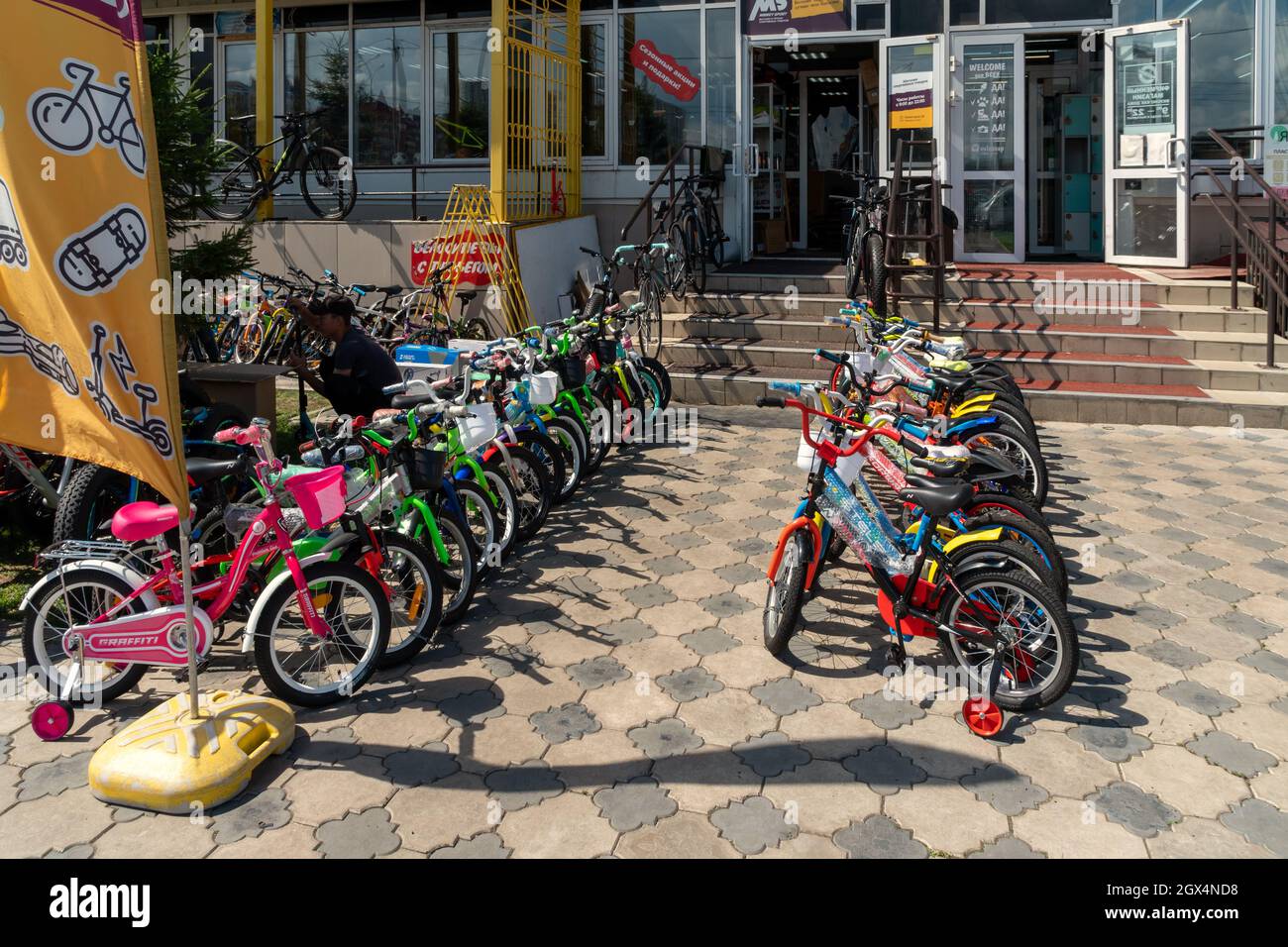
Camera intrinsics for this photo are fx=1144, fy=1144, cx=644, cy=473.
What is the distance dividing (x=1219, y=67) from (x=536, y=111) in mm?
7120

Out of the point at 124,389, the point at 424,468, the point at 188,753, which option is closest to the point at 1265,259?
the point at 424,468

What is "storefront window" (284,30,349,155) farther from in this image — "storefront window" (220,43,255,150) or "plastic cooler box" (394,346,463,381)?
"plastic cooler box" (394,346,463,381)

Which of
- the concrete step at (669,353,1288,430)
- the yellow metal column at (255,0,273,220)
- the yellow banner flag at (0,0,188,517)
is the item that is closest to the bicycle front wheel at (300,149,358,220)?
the yellow metal column at (255,0,273,220)

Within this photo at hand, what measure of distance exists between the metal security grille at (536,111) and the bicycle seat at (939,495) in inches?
295

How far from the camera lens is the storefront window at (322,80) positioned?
47.3 feet

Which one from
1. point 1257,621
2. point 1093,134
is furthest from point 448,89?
point 1257,621

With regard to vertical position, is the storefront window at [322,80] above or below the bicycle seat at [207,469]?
above

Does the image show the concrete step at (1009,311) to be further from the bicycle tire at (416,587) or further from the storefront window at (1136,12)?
the bicycle tire at (416,587)

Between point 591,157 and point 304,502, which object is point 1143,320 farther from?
point 304,502

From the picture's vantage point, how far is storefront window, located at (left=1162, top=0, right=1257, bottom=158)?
1174cm

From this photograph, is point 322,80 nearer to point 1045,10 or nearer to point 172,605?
point 1045,10

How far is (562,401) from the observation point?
7016 millimetres

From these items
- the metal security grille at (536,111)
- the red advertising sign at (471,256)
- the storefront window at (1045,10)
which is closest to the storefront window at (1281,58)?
the storefront window at (1045,10)

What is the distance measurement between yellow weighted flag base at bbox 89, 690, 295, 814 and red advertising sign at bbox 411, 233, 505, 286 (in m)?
7.45
